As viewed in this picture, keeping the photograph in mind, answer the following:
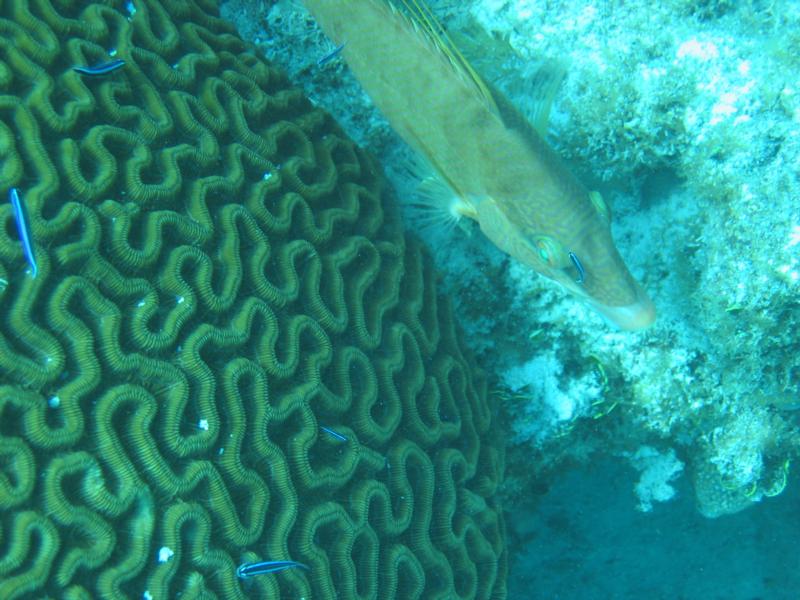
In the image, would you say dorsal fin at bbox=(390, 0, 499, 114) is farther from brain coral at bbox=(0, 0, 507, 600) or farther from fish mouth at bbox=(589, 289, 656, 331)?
fish mouth at bbox=(589, 289, 656, 331)

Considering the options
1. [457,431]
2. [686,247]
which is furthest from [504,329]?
[686,247]

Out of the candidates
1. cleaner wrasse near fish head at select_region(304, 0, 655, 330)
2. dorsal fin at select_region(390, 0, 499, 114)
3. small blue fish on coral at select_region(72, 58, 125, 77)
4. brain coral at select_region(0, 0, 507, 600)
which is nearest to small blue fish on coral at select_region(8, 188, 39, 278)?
brain coral at select_region(0, 0, 507, 600)

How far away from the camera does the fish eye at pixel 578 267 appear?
3.04 m

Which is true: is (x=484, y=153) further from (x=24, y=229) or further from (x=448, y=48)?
(x=24, y=229)

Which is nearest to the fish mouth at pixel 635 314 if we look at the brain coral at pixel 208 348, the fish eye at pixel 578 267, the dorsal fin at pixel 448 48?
the fish eye at pixel 578 267

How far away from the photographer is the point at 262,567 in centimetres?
265

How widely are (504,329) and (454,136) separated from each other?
1.59 metres

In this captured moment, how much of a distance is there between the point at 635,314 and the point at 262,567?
89.1 inches

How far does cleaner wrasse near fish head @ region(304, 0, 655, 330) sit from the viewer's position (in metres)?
3.11

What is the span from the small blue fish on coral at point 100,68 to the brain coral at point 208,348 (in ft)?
0.18

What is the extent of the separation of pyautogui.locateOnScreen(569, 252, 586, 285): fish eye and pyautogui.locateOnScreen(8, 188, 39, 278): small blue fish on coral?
8.33ft

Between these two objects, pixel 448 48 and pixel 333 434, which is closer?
pixel 333 434

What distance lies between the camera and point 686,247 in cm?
411

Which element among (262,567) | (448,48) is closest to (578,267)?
(448,48)
